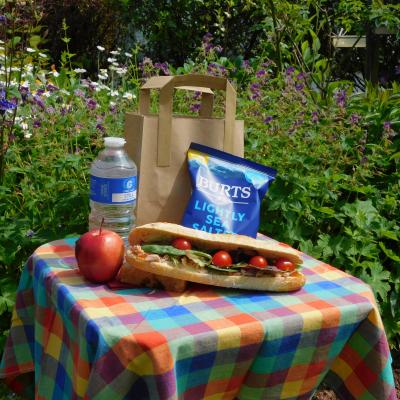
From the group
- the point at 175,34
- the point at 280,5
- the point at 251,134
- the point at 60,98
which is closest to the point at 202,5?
the point at 175,34

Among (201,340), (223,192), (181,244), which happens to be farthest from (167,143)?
(201,340)

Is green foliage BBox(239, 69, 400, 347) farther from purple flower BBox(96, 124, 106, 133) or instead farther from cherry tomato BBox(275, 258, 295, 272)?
cherry tomato BBox(275, 258, 295, 272)

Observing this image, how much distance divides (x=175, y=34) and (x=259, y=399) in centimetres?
610

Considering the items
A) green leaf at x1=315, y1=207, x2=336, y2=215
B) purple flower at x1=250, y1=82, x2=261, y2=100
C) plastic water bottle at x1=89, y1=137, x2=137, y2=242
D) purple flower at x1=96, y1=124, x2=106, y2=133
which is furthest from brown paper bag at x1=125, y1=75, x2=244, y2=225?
purple flower at x1=250, y1=82, x2=261, y2=100

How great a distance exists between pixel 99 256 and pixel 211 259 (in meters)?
0.30

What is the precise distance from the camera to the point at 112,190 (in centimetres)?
182

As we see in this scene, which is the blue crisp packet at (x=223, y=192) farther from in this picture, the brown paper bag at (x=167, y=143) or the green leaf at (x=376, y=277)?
the green leaf at (x=376, y=277)

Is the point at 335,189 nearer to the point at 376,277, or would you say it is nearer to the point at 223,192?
the point at 376,277

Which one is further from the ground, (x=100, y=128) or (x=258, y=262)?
(x=100, y=128)

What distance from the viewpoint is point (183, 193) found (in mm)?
2039

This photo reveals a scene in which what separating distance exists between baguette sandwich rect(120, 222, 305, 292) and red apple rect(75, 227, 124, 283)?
1.3 inches

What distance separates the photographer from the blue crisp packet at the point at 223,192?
6.49 feet

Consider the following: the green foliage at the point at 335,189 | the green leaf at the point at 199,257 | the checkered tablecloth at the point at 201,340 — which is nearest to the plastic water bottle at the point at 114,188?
the checkered tablecloth at the point at 201,340

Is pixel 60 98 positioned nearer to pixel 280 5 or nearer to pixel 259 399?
pixel 280 5
